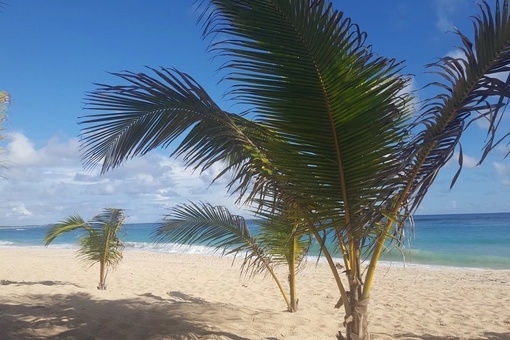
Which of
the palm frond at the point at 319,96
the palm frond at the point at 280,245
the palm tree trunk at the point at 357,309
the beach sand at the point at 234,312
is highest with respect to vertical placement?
the palm frond at the point at 319,96

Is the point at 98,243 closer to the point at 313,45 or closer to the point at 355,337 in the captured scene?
the point at 355,337

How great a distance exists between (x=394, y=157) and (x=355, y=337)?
1.36m

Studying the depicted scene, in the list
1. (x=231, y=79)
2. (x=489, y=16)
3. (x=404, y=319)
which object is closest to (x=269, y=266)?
(x=404, y=319)

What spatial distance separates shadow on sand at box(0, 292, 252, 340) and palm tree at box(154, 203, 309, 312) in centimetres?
85

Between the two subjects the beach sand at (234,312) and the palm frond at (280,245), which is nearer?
the beach sand at (234,312)

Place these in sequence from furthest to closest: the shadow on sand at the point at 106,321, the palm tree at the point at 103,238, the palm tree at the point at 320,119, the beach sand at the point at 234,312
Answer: the palm tree at the point at 103,238
the beach sand at the point at 234,312
the shadow on sand at the point at 106,321
the palm tree at the point at 320,119

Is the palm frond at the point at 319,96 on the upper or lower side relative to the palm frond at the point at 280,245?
upper

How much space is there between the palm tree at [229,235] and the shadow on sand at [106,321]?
0.85 metres

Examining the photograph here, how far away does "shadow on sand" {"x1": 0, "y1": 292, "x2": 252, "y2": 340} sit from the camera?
429 cm

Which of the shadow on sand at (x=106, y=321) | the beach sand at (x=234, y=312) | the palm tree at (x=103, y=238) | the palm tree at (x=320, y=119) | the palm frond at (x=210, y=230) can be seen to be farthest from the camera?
the palm tree at (x=103, y=238)

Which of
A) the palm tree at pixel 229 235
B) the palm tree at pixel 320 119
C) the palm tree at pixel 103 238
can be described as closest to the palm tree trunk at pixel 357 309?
the palm tree at pixel 320 119

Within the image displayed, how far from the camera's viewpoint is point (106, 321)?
191 inches

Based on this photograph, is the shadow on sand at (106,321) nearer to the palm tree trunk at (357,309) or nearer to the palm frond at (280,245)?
the palm frond at (280,245)

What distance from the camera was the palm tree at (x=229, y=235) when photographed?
556 centimetres
